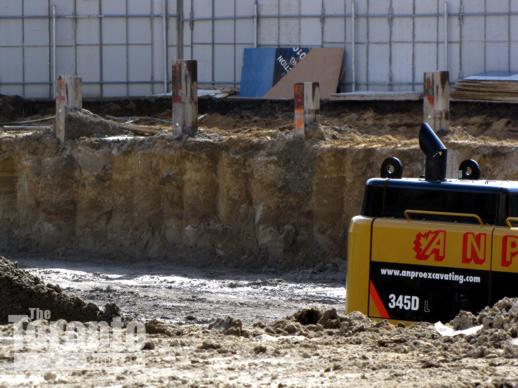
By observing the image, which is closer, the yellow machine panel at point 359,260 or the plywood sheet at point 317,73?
the yellow machine panel at point 359,260

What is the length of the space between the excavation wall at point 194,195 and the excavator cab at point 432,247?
24.1 feet

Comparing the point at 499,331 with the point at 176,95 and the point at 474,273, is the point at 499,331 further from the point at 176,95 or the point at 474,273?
the point at 176,95

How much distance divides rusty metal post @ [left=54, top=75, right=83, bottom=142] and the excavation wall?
0.86 ft

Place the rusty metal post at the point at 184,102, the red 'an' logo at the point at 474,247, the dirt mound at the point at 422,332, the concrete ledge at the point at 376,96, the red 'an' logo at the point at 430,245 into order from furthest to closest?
the concrete ledge at the point at 376,96
the rusty metal post at the point at 184,102
the red 'an' logo at the point at 430,245
the red 'an' logo at the point at 474,247
the dirt mound at the point at 422,332

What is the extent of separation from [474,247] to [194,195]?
10.6 meters

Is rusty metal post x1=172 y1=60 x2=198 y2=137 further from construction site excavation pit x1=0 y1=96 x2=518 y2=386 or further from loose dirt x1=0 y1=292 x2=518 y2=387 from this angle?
loose dirt x1=0 y1=292 x2=518 y2=387

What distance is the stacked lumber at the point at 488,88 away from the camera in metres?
22.8

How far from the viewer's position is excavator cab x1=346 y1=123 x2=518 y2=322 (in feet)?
33.0

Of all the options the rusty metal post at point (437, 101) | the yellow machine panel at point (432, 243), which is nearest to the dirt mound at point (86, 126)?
the rusty metal post at point (437, 101)

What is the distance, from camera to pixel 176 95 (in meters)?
20.7

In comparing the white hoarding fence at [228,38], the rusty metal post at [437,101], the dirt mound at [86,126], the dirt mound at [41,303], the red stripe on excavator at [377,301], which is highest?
the white hoarding fence at [228,38]

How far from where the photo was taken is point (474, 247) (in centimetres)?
1006

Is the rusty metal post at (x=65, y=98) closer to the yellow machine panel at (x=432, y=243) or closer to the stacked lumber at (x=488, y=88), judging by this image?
the stacked lumber at (x=488, y=88)

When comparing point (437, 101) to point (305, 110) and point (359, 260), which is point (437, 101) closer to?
point (305, 110)
